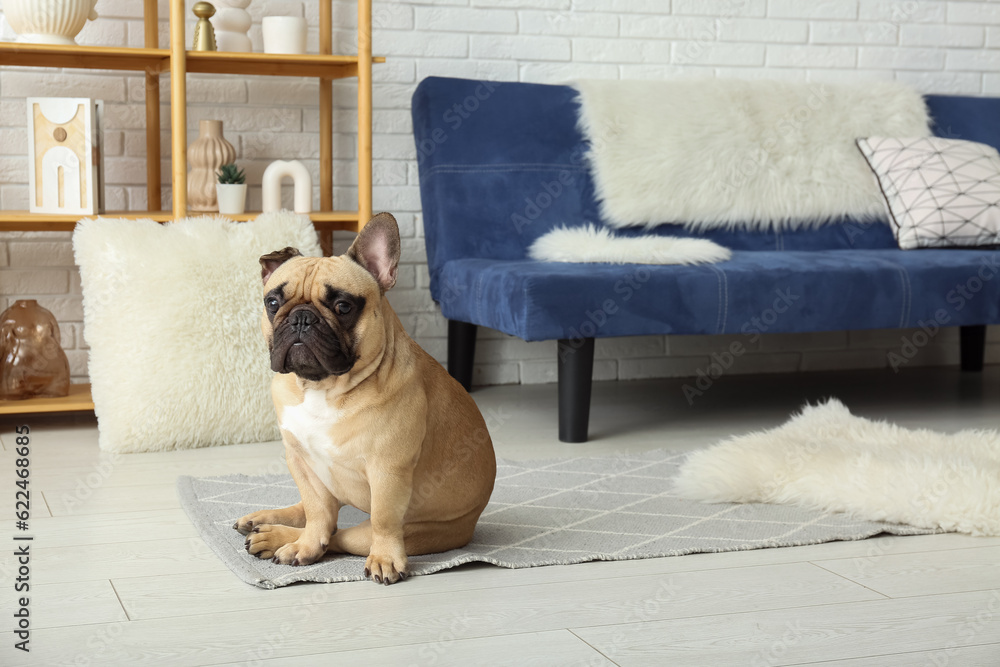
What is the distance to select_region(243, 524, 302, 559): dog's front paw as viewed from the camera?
5.38ft

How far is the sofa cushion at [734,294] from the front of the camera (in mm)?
2500

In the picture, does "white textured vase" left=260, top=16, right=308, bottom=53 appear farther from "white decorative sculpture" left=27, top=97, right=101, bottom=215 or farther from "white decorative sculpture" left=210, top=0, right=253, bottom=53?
"white decorative sculpture" left=27, top=97, right=101, bottom=215

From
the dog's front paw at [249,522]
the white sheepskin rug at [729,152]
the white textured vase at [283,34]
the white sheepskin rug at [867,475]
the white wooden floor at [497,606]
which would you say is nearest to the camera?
the white wooden floor at [497,606]

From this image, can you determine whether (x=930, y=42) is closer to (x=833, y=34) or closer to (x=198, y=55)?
(x=833, y=34)

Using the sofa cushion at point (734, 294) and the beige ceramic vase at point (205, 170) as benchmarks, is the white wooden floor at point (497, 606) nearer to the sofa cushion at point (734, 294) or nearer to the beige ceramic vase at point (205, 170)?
the sofa cushion at point (734, 294)

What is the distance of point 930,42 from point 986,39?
230 mm

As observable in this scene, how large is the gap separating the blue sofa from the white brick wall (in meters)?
0.21

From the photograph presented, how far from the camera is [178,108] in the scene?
2.63 meters

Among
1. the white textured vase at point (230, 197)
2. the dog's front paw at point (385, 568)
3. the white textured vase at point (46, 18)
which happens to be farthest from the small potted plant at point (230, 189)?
the dog's front paw at point (385, 568)

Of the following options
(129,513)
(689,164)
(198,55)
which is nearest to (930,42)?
(689,164)

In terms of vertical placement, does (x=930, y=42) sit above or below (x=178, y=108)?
above

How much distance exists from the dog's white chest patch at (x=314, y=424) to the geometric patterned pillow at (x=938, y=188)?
222 centimetres

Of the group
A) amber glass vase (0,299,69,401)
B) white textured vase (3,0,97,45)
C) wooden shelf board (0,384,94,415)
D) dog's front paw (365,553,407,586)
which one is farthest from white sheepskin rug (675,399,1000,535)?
white textured vase (3,0,97,45)

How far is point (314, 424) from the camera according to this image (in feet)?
5.06
